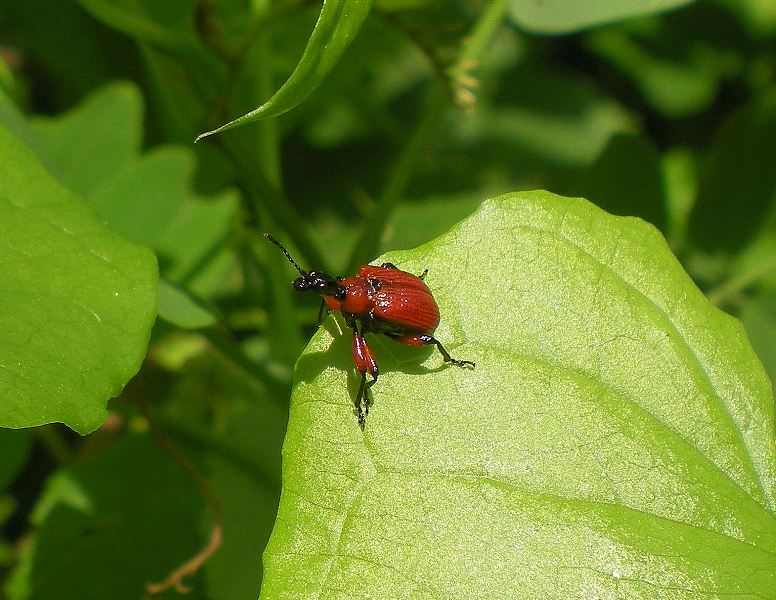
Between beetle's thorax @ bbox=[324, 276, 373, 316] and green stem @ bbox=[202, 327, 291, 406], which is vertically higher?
beetle's thorax @ bbox=[324, 276, 373, 316]

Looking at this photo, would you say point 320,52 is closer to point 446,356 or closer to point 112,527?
point 446,356

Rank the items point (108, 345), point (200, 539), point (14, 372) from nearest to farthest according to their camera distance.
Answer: point (14, 372) < point (108, 345) < point (200, 539)

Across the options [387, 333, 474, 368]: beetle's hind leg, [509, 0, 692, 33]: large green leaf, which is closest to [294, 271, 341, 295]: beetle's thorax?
[387, 333, 474, 368]: beetle's hind leg

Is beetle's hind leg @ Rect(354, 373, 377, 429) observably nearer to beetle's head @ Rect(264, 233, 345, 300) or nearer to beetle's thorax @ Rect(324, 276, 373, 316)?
beetle's thorax @ Rect(324, 276, 373, 316)

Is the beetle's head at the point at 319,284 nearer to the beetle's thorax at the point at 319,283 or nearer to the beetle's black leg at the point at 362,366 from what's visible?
the beetle's thorax at the point at 319,283

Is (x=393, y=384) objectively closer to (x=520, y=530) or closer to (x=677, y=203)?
(x=520, y=530)

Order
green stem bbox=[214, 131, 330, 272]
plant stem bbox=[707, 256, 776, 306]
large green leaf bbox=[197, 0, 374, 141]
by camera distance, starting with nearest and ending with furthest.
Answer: large green leaf bbox=[197, 0, 374, 141] → green stem bbox=[214, 131, 330, 272] → plant stem bbox=[707, 256, 776, 306]

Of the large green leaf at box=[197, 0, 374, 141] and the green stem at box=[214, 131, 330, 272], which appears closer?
the large green leaf at box=[197, 0, 374, 141]

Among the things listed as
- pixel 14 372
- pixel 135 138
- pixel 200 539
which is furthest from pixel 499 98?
pixel 14 372
